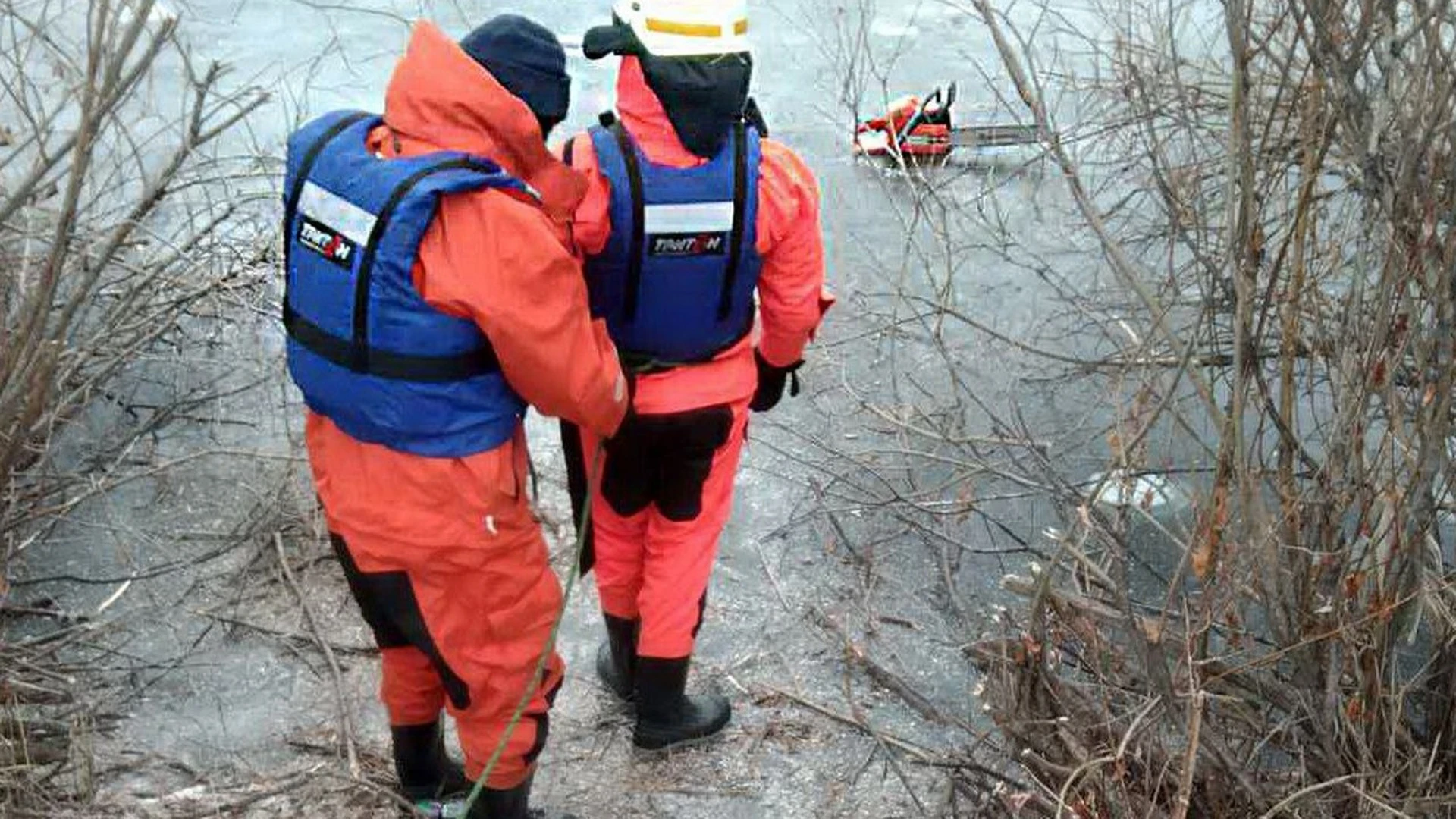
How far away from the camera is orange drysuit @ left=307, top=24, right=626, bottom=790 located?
2.79 m

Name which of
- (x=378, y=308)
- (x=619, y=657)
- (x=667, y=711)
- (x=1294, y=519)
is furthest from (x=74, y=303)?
(x=1294, y=519)

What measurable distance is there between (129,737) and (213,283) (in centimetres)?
146

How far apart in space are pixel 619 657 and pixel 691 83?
5.05 feet

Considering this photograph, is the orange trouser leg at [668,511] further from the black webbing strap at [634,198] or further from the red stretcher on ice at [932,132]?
the red stretcher on ice at [932,132]

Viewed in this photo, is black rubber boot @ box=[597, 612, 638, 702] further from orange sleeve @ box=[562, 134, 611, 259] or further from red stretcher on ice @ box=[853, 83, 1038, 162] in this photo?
red stretcher on ice @ box=[853, 83, 1038, 162]

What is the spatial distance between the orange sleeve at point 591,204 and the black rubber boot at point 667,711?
106 centimetres

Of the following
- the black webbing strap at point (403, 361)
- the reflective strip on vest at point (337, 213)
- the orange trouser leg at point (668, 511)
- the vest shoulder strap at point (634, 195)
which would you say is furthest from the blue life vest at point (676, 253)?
the reflective strip on vest at point (337, 213)

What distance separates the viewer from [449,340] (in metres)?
2.85

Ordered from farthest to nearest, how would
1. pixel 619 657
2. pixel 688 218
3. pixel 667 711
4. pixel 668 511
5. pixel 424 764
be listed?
pixel 619 657 < pixel 667 711 < pixel 668 511 < pixel 424 764 < pixel 688 218

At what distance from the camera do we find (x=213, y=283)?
183 inches

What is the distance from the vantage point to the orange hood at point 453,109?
2812mm

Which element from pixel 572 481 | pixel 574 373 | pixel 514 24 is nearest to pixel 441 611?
pixel 574 373

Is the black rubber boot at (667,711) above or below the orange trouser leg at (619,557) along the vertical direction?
below

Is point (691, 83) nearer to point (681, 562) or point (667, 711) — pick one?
point (681, 562)
